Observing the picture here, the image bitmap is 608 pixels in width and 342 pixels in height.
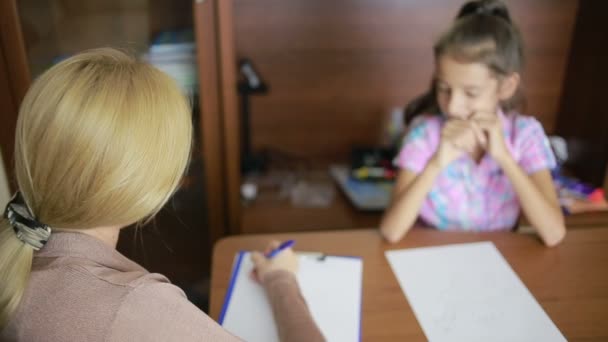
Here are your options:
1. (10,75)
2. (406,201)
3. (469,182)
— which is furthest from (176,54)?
(469,182)

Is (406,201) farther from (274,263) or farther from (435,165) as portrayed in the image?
(274,263)

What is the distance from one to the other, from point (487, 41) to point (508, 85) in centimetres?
12

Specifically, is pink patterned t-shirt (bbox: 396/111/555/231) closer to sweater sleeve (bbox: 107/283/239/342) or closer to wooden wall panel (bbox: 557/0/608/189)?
wooden wall panel (bbox: 557/0/608/189)

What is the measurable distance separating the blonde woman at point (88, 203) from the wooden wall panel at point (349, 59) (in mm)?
1112

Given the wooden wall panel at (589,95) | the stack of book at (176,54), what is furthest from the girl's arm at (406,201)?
the wooden wall panel at (589,95)

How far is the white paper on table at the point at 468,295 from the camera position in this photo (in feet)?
2.69

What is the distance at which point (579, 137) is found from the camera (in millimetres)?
1759

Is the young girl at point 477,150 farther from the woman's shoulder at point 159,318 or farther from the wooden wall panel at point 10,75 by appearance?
the wooden wall panel at point 10,75

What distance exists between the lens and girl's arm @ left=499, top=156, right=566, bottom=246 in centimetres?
107

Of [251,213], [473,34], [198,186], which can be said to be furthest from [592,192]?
[198,186]

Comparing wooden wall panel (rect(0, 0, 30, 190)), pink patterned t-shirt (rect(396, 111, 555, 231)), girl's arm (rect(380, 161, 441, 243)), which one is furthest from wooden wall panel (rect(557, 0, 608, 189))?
wooden wall panel (rect(0, 0, 30, 190))

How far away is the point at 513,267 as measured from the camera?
98 cm

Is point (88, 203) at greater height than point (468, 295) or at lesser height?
greater

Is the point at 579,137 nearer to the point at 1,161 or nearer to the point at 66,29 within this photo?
the point at 66,29
